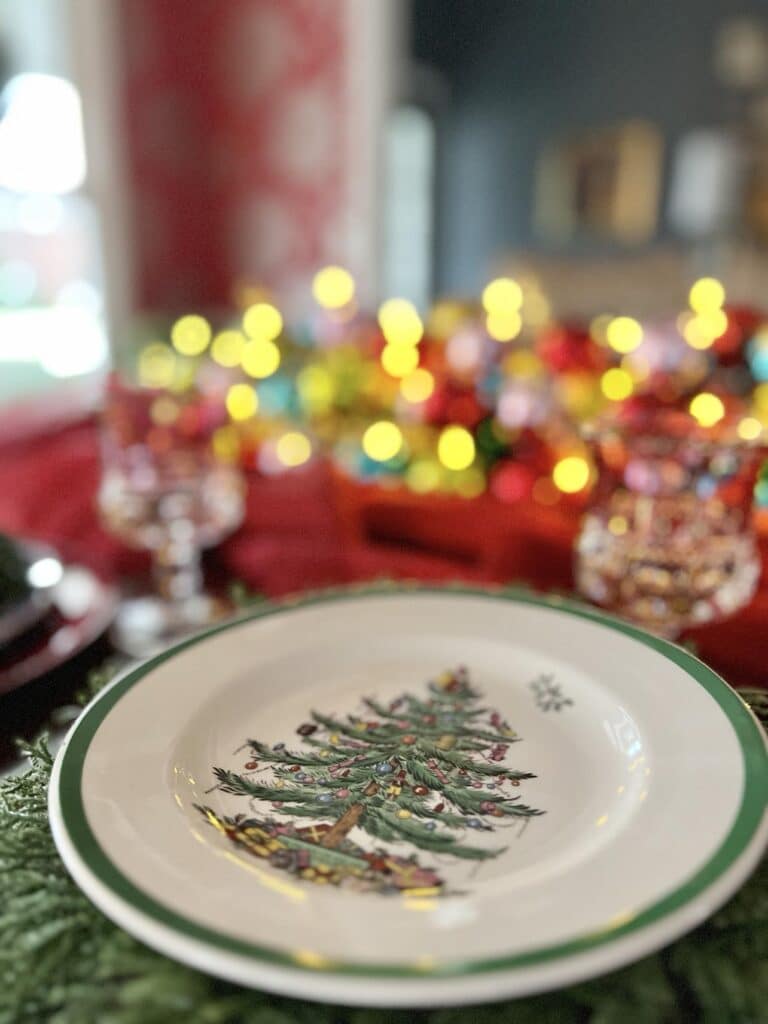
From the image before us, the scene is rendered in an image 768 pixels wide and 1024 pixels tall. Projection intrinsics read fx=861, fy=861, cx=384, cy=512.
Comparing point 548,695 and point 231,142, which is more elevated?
point 231,142

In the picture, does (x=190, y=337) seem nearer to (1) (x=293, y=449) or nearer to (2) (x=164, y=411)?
(1) (x=293, y=449)

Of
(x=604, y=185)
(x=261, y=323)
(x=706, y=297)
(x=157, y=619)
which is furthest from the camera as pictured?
(x=604, y=185)

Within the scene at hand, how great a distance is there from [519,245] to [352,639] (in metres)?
4.09

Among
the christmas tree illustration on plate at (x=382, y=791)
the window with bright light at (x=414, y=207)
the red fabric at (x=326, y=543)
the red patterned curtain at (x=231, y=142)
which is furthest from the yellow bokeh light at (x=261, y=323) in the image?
the window with bright light at (x=414, y=207)

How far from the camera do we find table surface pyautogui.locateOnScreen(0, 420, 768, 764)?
551mm

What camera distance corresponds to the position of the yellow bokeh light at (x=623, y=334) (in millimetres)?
1160

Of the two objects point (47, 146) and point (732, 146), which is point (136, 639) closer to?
point (47, 146)

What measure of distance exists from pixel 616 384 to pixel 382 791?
2.71 feet

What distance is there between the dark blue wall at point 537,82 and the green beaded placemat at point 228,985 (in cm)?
404

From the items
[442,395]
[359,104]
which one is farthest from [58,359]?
[442,395]

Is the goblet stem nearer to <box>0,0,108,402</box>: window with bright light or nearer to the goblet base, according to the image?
the goblet base

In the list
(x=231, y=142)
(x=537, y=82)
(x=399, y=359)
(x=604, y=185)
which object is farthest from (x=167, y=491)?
(x=537, y=82)

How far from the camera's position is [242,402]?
3.93 feet

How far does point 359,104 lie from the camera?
2.77m
